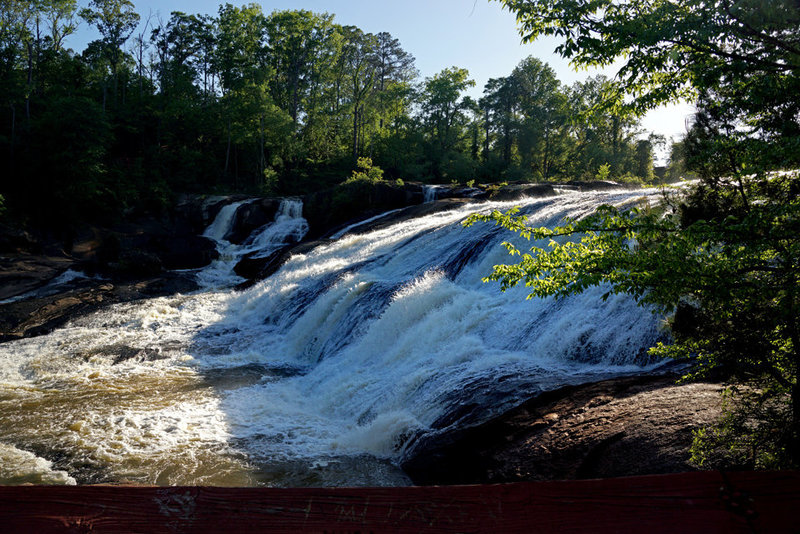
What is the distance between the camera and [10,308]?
1423 cm

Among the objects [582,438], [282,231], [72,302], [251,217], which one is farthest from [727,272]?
[251,217]

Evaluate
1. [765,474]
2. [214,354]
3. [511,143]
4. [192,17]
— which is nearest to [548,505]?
[765,474]

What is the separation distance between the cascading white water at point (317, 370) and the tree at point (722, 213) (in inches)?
108

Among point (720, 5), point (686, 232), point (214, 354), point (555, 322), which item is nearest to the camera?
point (686, 232)

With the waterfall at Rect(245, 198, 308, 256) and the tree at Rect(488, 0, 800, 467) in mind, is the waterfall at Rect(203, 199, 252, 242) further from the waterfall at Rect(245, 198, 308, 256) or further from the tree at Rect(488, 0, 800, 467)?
the tree at Rect(488, 0, 800, 467)

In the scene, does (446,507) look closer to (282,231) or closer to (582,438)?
(582,438)

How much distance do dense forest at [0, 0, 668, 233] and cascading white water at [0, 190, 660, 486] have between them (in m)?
20.1

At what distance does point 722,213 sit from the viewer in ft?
12.8

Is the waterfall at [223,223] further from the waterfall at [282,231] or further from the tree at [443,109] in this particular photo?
the tree at [443,109]

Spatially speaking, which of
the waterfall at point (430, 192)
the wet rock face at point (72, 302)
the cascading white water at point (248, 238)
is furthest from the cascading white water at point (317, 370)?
the waterfall at point (430, 192)

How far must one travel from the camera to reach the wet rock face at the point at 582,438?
14.6 feet

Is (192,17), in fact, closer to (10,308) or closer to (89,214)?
(89,214)

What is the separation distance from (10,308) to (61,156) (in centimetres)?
1460

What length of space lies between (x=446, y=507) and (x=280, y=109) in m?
37.4
